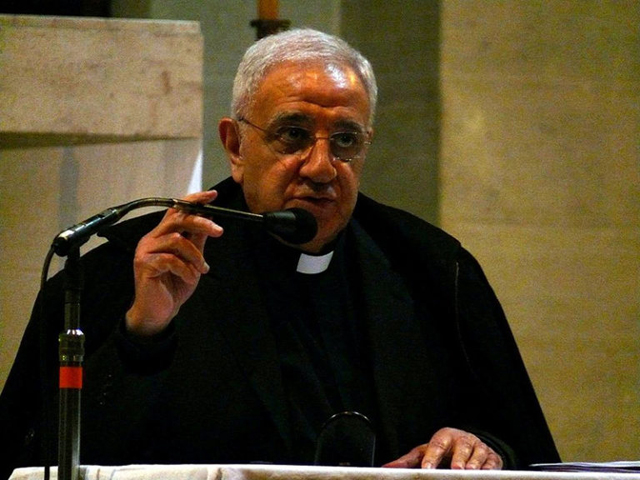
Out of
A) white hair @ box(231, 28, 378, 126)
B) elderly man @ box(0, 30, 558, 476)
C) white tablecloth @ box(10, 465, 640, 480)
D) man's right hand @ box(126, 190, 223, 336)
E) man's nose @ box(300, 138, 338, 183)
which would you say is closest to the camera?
white tablecloth @ box(10, 465, 640, 480)

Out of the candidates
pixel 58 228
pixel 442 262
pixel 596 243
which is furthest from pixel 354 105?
pixel 596 243

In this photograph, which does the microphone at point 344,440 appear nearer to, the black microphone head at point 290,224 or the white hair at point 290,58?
the black microphone head at point 290,224

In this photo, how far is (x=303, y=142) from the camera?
3551 mm

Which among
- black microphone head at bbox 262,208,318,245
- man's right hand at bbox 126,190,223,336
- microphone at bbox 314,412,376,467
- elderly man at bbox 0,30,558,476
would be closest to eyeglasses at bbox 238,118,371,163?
elderly man at bbox 0,30,558,476

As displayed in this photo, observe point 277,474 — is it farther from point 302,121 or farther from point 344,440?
point 302,121

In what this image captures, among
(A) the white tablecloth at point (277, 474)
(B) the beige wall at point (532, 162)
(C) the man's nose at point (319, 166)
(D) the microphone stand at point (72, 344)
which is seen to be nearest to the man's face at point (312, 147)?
(C) the man's nose at point (319, 166)

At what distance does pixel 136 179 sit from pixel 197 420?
125cm

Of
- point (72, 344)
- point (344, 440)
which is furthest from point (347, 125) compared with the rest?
point (72, 344)

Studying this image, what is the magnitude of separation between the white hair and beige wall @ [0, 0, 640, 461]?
1.69 meters

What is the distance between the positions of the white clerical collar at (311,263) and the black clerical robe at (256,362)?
12 cm

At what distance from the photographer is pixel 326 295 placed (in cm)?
382

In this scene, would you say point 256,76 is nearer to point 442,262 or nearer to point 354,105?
point 354,105

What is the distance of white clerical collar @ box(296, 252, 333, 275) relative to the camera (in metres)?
3.82

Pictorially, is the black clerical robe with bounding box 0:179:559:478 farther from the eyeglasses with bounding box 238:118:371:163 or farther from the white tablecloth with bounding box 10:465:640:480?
the white tablecloth with bounding box 10:465:640:480
